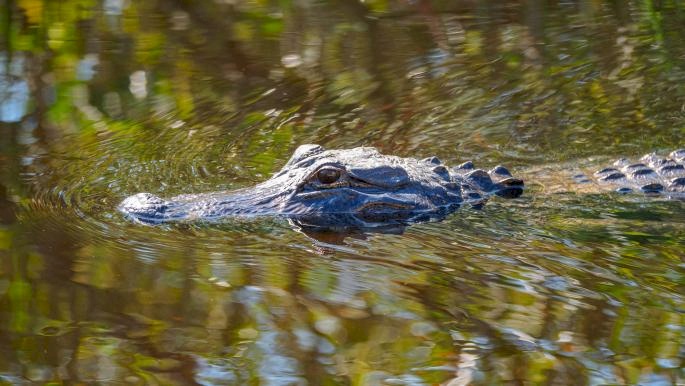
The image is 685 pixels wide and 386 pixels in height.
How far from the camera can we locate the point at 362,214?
547 cm

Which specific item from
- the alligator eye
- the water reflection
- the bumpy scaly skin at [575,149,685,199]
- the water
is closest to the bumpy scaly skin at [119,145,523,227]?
the alligator eye

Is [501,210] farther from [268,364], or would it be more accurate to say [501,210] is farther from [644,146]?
[268,364]

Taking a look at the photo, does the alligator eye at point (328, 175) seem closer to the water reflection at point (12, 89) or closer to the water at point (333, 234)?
the water at point (333, 234)

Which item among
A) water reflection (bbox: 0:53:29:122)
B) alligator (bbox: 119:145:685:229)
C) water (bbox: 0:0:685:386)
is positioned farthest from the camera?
water reflection (bbox: 0:53:29:122)

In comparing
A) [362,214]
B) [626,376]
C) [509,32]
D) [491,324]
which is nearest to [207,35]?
[509,32]

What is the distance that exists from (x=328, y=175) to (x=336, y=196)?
118mm

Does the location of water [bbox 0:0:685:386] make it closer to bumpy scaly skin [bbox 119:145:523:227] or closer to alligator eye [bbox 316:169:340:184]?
bumpy scaly skin [bbox 119:145:523:227]

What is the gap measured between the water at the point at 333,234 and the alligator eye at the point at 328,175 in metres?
0.37

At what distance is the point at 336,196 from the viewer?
547 cm

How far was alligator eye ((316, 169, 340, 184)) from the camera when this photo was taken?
545 cm

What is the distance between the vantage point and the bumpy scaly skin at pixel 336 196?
5355mm

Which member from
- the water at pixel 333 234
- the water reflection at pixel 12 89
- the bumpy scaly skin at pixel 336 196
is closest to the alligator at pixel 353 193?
the bumpy scaly skin at pixel 336 196

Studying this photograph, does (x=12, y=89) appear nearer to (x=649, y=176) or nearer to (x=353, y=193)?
(x=353, y=193)

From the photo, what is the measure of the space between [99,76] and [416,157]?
274 cm
